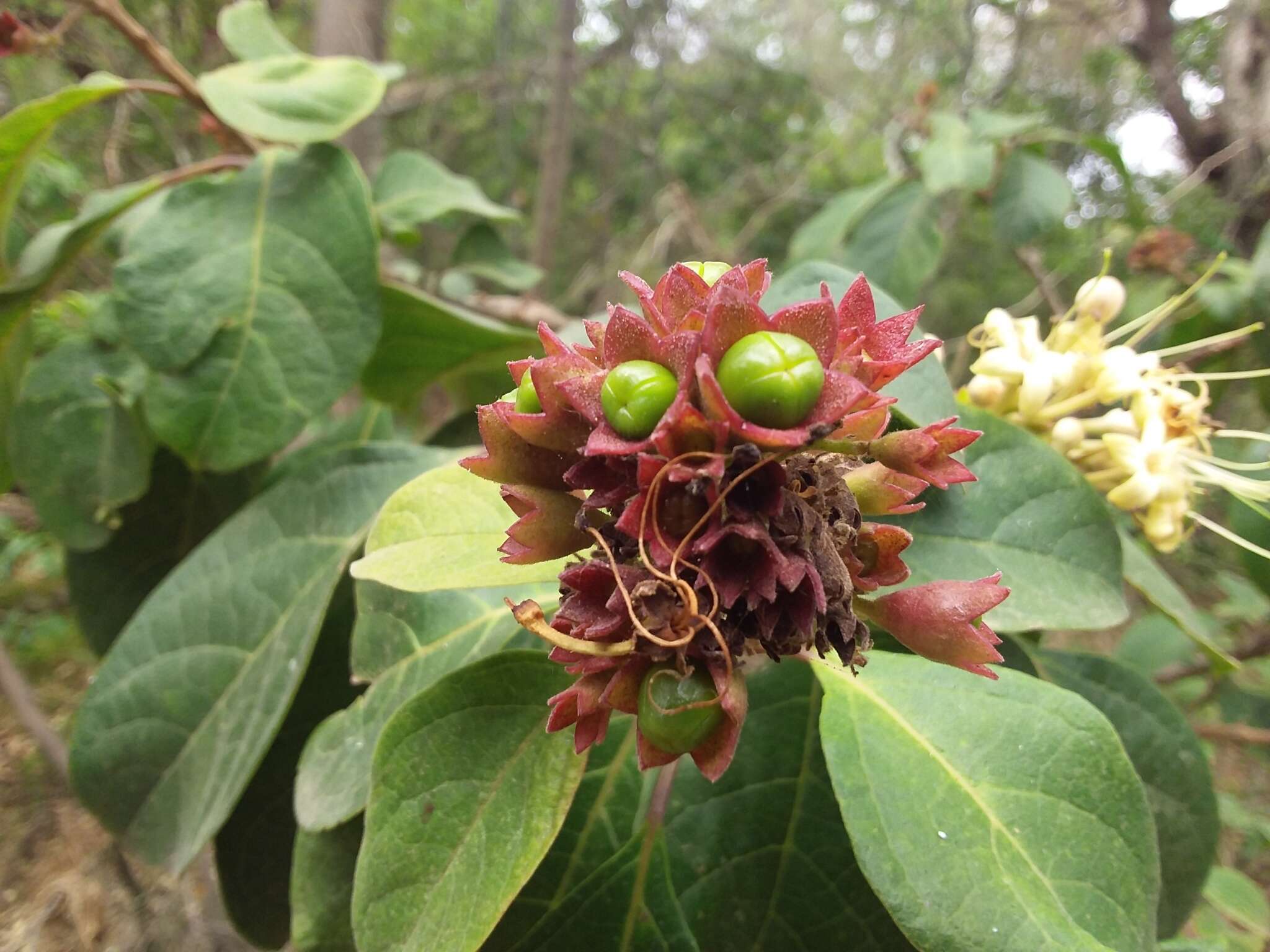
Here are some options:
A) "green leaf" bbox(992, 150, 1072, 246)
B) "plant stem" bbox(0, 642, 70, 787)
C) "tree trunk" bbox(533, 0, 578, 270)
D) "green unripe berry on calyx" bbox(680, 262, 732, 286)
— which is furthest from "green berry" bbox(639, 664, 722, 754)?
"tree trunk" bbox(533, 0, 578, 270)

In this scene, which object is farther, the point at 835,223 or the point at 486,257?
the point at 835,223

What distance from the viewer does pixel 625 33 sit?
11.1ft

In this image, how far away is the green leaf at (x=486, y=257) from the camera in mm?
1574

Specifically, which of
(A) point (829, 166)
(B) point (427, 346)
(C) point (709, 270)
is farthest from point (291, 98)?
(A) point (829, 166)

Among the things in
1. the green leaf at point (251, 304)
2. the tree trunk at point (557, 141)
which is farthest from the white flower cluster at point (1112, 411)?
the tree trunk at point (557, 141)

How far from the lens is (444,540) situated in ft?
1.80

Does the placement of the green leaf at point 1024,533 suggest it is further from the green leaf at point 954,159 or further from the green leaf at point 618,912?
the green leaf at point 954,159

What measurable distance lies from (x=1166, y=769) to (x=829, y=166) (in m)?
3.47

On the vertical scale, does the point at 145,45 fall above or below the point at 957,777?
above

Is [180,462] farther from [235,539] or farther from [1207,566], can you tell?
[1207,566]

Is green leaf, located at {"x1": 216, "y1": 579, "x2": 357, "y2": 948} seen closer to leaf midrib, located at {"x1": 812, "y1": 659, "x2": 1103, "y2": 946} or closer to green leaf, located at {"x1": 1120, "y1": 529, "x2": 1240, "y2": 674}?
leaf midrib, located at {"x1": 812, "y1": 659, "x2": 1103, "y2": 946}

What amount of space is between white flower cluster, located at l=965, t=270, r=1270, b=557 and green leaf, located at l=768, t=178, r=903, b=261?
40.2 inches

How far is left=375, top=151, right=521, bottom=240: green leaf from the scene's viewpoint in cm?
122

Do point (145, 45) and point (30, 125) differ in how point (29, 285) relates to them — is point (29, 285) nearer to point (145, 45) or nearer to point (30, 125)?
point (30, 125)
